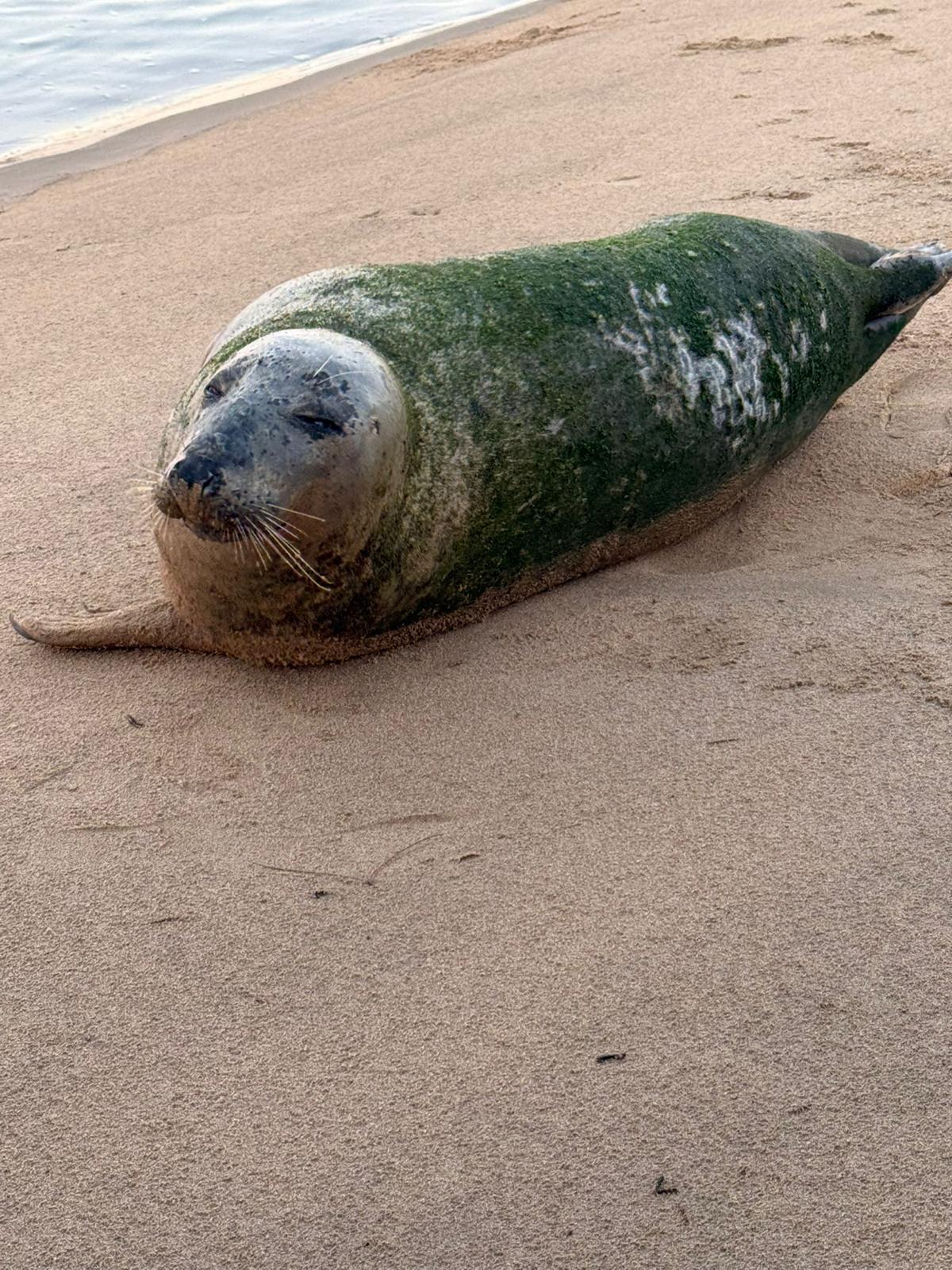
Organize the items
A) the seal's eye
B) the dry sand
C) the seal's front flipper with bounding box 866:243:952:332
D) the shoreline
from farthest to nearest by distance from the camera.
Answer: the shoreline < the seal's front flipper with bounding box 866:243:952:332 < the seal's eye < the dry sand

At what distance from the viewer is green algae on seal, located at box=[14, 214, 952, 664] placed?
3201 mm

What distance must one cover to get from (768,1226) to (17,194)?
734 cm

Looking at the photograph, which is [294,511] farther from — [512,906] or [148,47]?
[148,47]

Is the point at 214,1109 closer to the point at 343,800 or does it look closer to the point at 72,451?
the point at 343,800

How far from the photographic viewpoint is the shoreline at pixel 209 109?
8438mm

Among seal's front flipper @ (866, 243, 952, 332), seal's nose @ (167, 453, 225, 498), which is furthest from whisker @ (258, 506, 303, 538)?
seal's front flipper @ (866, 243, 952, 332)

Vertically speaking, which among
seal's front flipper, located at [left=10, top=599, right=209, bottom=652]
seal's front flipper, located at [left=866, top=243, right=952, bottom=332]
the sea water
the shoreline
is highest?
the sea water

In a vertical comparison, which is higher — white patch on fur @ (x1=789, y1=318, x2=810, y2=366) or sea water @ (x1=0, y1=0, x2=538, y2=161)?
sea water @ (x1=0, y1=0, x2=538, y2=161)

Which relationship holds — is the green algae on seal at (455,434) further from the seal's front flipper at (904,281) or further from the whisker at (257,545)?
the seal's front flipper at (904,281)

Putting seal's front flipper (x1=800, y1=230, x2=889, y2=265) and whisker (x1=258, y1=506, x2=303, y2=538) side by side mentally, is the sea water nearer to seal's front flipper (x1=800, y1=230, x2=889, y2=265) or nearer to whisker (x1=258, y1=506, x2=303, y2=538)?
seal's front flipper (x1=800, y1=230, x2=889, y2=265)

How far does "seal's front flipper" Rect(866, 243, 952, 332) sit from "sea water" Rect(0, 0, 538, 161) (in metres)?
6.27

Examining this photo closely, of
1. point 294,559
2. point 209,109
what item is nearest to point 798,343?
point 294,559

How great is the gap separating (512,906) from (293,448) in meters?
1.10

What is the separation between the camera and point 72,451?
479 cm
